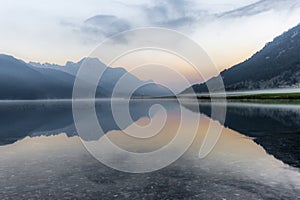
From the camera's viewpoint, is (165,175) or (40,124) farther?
(40,124)

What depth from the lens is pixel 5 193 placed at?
14.8m

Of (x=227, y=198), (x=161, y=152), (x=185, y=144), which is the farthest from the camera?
(x=185, y=144)

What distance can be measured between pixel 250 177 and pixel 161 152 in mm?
10857

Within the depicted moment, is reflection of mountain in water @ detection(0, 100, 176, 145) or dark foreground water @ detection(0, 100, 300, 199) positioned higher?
reflection of mountain in water @ detection(0, 100, 176, 145)

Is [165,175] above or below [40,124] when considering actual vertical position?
below

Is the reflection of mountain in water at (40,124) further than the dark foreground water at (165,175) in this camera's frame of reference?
Yes

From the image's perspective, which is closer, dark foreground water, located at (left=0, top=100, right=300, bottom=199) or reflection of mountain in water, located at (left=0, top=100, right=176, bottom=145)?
dark foreground water, located at (left=0, top=100, right=300, bottom=199)

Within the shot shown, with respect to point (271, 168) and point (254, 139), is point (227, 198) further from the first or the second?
point (254, 139)

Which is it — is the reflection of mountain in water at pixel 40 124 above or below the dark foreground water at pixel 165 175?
above

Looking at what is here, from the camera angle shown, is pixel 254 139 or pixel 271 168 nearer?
pixel 271 168

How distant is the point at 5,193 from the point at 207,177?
11826 millimetres

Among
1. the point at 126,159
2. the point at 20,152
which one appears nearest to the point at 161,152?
the point at 126,159

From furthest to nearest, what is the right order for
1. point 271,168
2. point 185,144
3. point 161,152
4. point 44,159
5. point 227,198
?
point 185,144 → point 161,152 → point 44,159 → point 271,168 → point 227,198

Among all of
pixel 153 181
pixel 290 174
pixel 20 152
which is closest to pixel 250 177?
pixel 290 174
